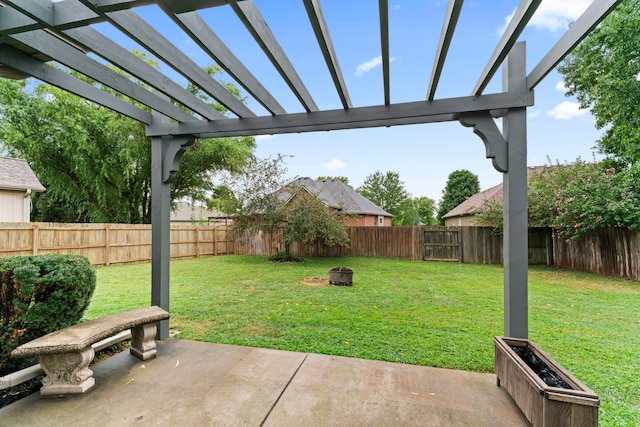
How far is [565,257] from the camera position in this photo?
9344 millimetres

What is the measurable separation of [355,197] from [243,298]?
1401 centimetres

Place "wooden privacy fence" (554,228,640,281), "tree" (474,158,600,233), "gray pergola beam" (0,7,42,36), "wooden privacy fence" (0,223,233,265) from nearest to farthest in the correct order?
1. "gray pergola beam" (0,7,42,36)
2. "wooden privacy fence" (554,228,640,281)
3. "wooden privacy fence" (0,223,233,265)
4. "tree" (474,158,600,233)

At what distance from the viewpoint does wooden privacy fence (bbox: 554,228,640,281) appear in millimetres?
7229

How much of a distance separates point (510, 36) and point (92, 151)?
15.9 meters

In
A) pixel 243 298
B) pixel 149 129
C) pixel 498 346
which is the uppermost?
pixel 149 129

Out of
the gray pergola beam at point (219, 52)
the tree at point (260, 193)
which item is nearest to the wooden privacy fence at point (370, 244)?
the tree at point (260, 193)

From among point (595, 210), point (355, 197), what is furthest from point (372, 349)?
point (355, 197)

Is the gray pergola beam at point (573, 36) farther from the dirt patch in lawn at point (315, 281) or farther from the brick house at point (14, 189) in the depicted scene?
the brick house at point (14, 189)

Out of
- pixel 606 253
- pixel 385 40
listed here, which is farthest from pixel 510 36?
pixel 606 253

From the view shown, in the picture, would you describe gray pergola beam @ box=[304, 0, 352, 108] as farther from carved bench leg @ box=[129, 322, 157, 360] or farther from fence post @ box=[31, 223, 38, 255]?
fence post @ box=[31, 223, 38, 255]

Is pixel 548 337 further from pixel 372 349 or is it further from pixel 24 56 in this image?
pixel 24 56

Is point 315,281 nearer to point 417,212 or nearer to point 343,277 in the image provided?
point 343,277

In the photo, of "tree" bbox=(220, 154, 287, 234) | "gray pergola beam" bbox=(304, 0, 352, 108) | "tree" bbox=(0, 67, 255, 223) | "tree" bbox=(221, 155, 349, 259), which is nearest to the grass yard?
"gray pergola beam" bbox=(304, 0, 352, 108)

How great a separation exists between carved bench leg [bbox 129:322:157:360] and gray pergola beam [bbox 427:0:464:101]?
3491mm
